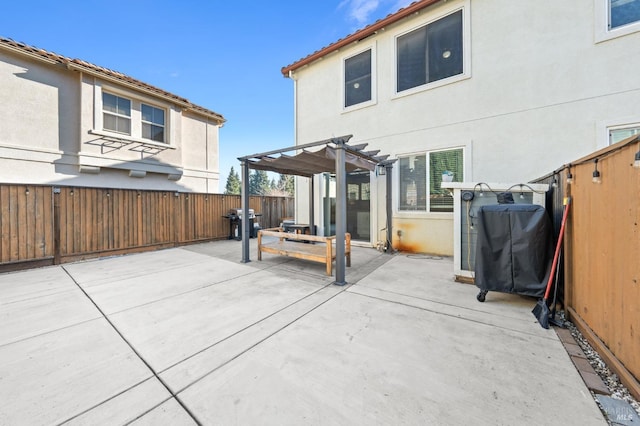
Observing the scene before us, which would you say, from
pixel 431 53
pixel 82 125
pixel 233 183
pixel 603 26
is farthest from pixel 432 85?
pixel 233 183

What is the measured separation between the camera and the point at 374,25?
643cm

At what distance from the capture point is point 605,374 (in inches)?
71.9

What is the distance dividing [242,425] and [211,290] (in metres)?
2.63

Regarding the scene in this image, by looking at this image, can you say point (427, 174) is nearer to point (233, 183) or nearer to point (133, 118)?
point (133, 118)

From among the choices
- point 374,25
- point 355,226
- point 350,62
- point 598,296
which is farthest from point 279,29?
point 598,296

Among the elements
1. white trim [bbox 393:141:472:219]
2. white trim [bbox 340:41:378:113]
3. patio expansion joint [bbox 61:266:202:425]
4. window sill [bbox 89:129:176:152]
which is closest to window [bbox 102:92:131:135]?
window sill [bbox 89:129:176:152]

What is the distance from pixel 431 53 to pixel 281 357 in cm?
729

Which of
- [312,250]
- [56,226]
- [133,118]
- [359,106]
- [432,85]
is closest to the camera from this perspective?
[312,250]

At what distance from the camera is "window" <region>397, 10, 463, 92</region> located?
18.6 ft

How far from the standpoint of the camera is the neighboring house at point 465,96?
171 inches

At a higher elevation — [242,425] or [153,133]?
[153,133]

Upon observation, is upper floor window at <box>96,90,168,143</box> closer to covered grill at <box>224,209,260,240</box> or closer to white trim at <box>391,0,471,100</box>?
covered grill at <box>224,209,260,240</box>

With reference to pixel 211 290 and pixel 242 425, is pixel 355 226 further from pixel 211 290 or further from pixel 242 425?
pixel 242 425

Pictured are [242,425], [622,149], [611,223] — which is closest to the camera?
[242,425]
